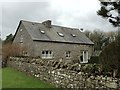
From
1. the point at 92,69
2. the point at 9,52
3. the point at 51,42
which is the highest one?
the point at 51,42

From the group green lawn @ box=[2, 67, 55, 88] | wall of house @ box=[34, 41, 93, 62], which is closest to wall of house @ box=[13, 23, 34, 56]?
wall of house @ box=[34, 41, 93, 62]

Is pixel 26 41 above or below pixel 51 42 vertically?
above

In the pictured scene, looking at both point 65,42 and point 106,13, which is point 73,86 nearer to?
point 106,13

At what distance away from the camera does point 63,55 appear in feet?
102

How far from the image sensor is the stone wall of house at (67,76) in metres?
7.01

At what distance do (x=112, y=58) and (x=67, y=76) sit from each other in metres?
3.11

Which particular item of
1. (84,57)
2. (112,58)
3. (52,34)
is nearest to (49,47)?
(52,34)

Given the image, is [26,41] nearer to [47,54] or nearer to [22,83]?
[47,54]

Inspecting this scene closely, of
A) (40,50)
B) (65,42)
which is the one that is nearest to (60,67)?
(40,50)

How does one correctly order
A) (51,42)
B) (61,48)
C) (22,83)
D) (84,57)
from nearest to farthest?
(22,83), (51,42), (61,48), (84,57)

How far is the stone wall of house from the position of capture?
7008 mm

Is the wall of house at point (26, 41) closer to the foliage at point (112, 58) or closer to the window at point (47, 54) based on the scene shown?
the window at point (47, 54)

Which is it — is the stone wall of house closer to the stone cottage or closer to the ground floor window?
the stone cottage

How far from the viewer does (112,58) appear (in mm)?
6668
